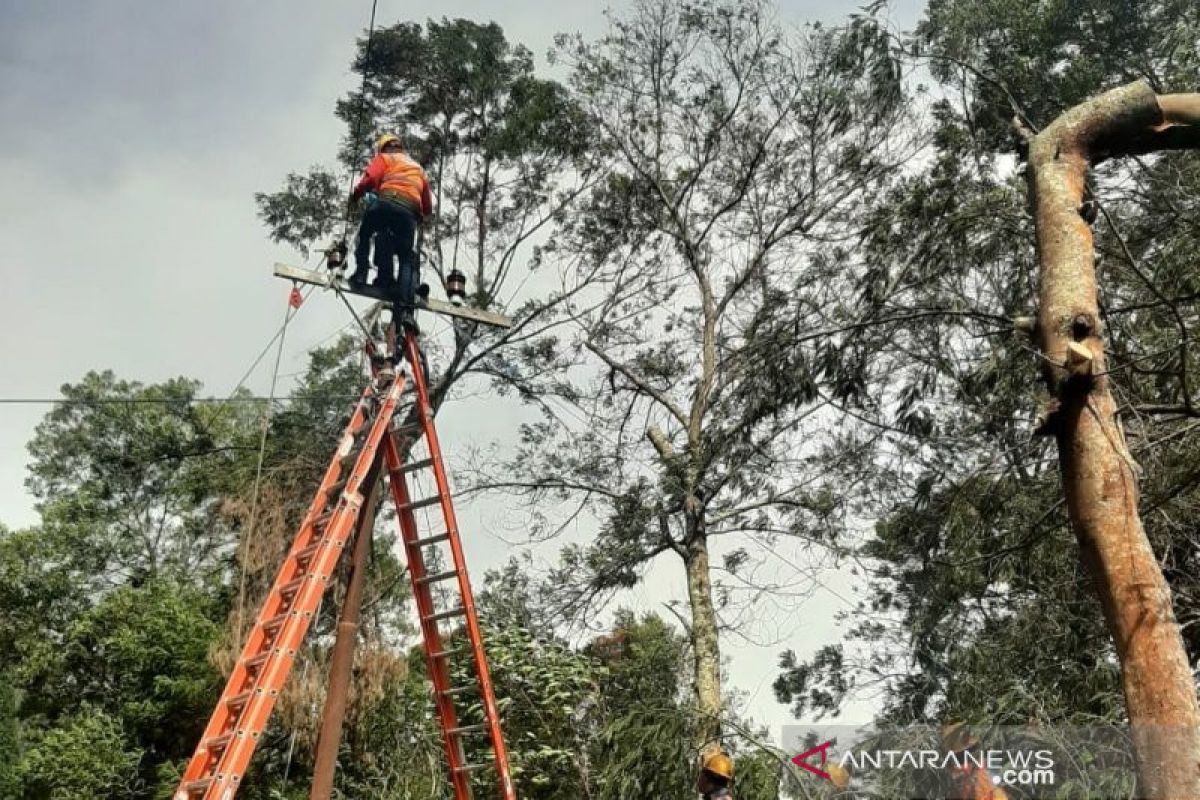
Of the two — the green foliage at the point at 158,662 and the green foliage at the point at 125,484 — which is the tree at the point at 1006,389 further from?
the green foliage at the point at 125,484

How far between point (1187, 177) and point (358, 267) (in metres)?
5.03

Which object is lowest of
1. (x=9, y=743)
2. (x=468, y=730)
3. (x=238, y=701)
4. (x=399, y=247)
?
(x=468, y=730)

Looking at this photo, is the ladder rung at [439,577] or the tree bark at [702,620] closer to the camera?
the ladder rung at [439,577]

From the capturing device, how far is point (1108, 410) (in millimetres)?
3314

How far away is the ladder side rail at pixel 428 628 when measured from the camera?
5.85m

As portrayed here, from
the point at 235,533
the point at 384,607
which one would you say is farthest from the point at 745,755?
the point at 235,533

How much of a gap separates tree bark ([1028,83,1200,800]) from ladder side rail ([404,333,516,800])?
133 inches

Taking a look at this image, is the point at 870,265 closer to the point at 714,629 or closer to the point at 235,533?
the point at 714,629

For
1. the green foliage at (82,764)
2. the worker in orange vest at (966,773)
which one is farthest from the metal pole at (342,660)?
the green foliage at (82,764)

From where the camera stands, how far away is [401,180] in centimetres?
621

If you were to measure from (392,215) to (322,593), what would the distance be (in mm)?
2467

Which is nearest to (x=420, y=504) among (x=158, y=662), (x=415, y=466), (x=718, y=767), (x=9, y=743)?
(x=415, y=466)

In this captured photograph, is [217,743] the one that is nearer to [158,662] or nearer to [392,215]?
[392,215]

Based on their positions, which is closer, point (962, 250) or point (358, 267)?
point (962, 250)
